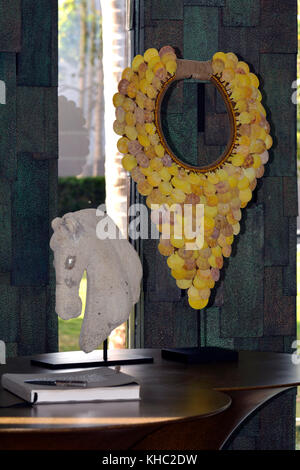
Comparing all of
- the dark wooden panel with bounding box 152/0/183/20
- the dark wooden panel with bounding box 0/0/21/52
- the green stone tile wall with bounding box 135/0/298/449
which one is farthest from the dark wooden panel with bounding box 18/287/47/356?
the dark wooden panel with bounding box 152/0/183/20

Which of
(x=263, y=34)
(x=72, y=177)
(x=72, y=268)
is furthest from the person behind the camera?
(x=72, y=177)

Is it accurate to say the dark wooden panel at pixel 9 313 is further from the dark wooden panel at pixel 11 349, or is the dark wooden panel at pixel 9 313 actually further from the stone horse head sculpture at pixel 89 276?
the stone horse head sculpture at pixel 89 276

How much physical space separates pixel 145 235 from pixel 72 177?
5.60 feet

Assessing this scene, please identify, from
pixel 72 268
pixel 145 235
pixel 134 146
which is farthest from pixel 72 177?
pixel 72 268

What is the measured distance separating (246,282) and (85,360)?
0.91 meters

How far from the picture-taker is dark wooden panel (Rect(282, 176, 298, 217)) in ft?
10.3

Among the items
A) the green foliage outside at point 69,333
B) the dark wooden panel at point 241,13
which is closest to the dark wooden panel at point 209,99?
the dark wooden panel at point 241,13

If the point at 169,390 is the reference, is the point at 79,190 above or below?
above

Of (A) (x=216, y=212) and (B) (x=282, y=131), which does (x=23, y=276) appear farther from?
(B) (x=282, y=131)

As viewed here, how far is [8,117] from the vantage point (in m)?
2.87

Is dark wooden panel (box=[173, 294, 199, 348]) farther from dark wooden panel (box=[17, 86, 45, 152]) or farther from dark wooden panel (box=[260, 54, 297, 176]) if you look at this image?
dark wooden panel (box=[17, 86, 45, 152])

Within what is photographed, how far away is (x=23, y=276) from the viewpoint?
9.48ft

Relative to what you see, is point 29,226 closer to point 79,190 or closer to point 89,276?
point 89,276

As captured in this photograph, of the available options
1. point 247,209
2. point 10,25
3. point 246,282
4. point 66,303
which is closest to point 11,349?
point 66,303
